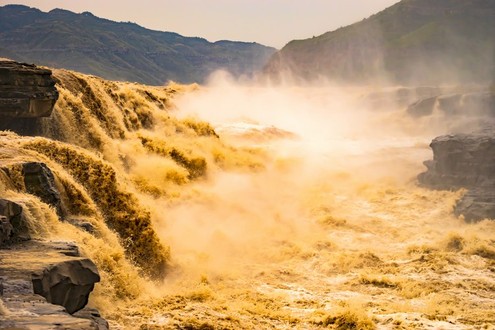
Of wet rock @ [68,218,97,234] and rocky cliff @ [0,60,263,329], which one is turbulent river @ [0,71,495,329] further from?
wet rock @ [68,218,97,234]

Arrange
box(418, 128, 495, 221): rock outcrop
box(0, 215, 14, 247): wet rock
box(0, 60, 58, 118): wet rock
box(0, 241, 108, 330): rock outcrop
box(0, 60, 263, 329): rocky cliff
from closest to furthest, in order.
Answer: box(0, 241, 108, 330): rock outcrop → box(0, 60, 263, 329): rocky cliff → box(0, 215, 14, 247): wet rock → box(0, 60, 58, 118): wet rock → box(418, 128, 495, 221): rock outcrop

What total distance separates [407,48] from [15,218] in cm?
9417

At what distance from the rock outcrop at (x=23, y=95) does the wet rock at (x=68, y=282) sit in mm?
8061

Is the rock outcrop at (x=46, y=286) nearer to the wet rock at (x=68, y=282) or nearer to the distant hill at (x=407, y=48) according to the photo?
the wet rock at (x=68, y=282)

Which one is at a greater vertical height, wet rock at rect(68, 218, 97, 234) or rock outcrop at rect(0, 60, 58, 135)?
rock outcrop at rect(0, 60, 58, 135)

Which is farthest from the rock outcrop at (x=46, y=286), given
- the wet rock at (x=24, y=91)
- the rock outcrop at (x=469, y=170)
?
the rock outcrop at (x=469, y=170)

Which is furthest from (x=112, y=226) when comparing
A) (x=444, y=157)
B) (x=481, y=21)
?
(x=481, y=21)

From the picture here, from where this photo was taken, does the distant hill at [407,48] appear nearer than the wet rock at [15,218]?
No

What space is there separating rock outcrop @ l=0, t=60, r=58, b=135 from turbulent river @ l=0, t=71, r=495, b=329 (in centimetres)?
105

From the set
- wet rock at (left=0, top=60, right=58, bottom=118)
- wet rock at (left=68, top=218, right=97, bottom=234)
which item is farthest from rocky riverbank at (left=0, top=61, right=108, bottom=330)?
wet rock at (left=0, top=60, right=58, bottom=118)

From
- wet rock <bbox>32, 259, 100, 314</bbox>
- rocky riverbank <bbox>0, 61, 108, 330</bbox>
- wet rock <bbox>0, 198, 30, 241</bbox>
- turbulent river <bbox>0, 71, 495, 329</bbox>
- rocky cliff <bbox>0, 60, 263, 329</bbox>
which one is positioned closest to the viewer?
rocky riverbank <bbox>0, 61, 108, 330</bbox>

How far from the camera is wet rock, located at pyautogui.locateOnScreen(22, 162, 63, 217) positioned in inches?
379

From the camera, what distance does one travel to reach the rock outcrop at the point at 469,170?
780 inches

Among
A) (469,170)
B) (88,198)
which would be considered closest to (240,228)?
(88,198)
